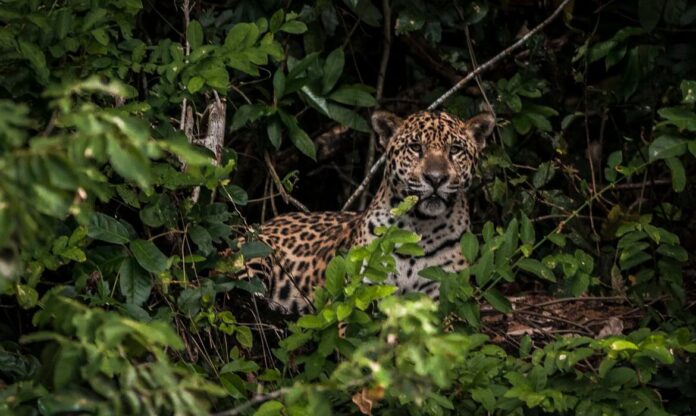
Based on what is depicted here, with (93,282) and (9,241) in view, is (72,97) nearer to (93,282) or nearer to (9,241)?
(93,282)

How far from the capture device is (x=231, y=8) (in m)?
9.09

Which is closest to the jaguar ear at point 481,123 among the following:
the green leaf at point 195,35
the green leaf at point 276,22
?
the green leaf at point 276,22

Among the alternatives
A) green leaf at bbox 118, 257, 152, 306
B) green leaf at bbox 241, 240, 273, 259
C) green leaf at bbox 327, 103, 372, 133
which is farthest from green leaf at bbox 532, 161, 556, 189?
green leaf at bbox 118, 257, 152, 306

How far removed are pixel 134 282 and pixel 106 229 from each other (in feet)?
0.85

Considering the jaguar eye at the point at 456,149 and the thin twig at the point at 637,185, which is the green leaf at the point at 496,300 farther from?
the thin twig at the point at 637,185

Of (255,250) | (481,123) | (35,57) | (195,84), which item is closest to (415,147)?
(481,123)

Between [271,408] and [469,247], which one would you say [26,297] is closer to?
[271,408]

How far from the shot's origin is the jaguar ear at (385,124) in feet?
28.1

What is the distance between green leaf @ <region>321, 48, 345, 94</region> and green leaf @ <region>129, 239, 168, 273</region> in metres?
1.90

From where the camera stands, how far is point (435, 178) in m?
7.98

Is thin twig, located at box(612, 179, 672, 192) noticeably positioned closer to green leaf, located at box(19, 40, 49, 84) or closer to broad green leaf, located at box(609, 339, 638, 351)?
broad green leaf, located at box(609, 339, 638, 351)

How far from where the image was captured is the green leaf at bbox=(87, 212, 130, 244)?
609 centimetres

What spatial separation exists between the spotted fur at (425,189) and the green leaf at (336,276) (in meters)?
1.81

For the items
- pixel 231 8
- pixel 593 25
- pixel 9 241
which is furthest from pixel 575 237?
pixel 9 241
